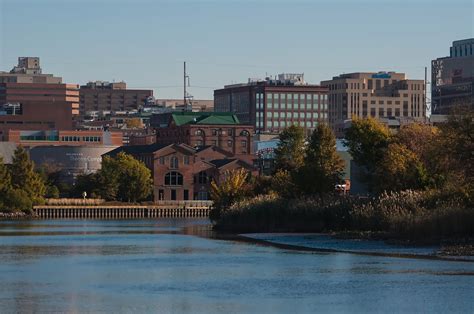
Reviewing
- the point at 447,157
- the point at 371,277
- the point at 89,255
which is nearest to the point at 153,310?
the point at 371,277

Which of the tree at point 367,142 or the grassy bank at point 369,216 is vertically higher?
the tree at point 367,142

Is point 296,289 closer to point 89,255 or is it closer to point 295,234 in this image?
point 89,255

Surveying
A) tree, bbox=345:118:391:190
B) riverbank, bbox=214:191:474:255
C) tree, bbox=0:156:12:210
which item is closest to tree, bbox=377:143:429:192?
tree, bbox=345:118:391:190

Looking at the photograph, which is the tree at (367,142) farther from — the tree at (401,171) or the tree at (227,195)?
the tree at (227,195)

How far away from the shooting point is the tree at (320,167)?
130000mm

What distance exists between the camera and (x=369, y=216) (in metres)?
105

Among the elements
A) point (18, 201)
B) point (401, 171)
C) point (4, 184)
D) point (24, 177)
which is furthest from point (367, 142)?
point (24, 177)

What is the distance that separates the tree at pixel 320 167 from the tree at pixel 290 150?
1809cm

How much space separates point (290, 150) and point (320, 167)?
31835 mm

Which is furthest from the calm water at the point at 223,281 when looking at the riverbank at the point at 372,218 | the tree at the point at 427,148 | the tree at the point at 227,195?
the tree at the point at 227,195

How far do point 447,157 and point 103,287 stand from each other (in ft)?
133

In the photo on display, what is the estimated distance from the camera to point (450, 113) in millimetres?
101750

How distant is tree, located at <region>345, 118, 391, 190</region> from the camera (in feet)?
464

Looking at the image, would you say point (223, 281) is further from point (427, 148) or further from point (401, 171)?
point (401, 171)
